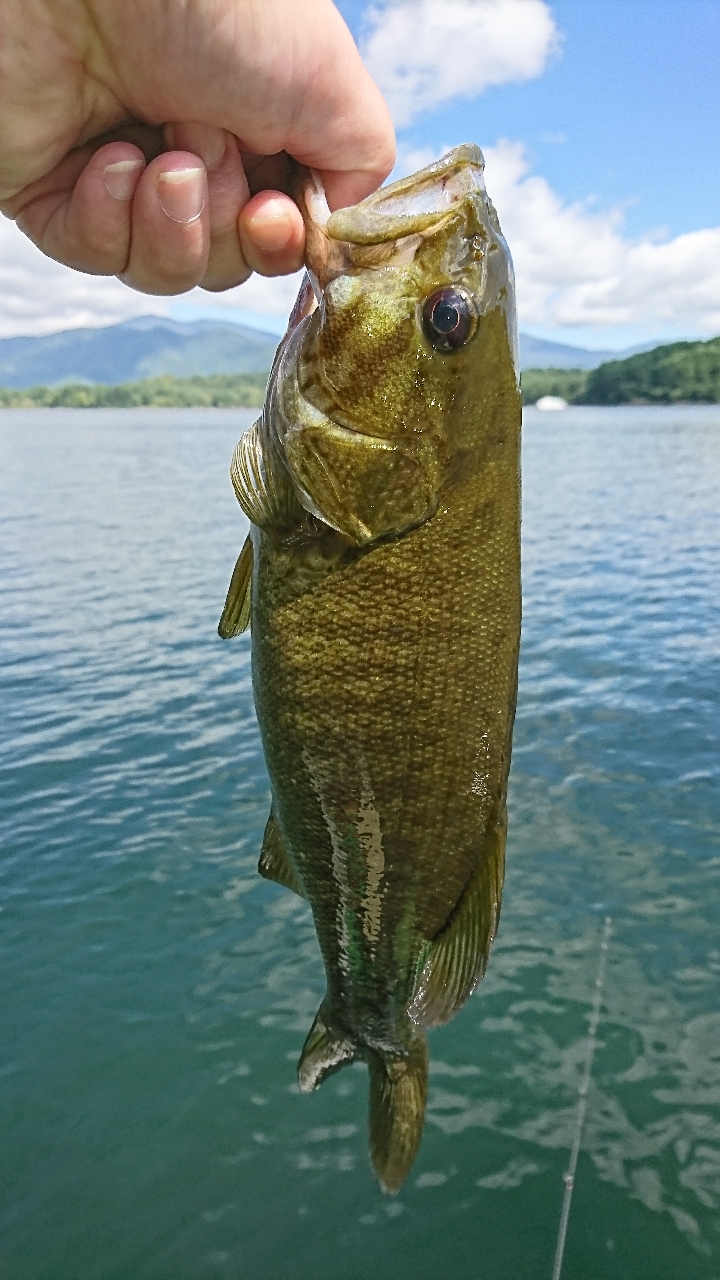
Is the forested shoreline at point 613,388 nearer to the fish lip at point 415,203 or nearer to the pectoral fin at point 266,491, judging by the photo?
A: the fish lip at point 415,203

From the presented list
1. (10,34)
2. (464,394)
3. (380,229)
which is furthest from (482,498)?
(10,34)

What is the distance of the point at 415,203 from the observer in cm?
224

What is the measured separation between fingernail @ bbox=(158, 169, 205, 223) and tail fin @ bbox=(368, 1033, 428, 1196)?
8.88ft

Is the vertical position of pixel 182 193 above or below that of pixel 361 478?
above

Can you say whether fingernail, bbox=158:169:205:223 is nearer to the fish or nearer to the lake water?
the fish

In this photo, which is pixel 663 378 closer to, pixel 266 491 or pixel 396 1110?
pixel 396 1110

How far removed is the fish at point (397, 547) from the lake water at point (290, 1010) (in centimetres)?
522

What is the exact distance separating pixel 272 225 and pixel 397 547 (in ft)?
4.13

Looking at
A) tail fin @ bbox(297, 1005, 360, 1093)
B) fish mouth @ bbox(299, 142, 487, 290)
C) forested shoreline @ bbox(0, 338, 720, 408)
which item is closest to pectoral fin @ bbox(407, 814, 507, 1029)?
tail fin @ bbox(297, 1005, 360, 1093)

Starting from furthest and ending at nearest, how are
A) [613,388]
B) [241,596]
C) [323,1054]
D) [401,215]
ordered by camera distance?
[613,388] < [323,1054] < [241,596] < [401,215]

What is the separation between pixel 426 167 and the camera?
7.40 ft

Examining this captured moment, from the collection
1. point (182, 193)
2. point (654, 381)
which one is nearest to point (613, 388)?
point (654, 381)

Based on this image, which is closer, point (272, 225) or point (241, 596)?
point (241, 596)

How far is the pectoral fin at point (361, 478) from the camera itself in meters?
2.27
